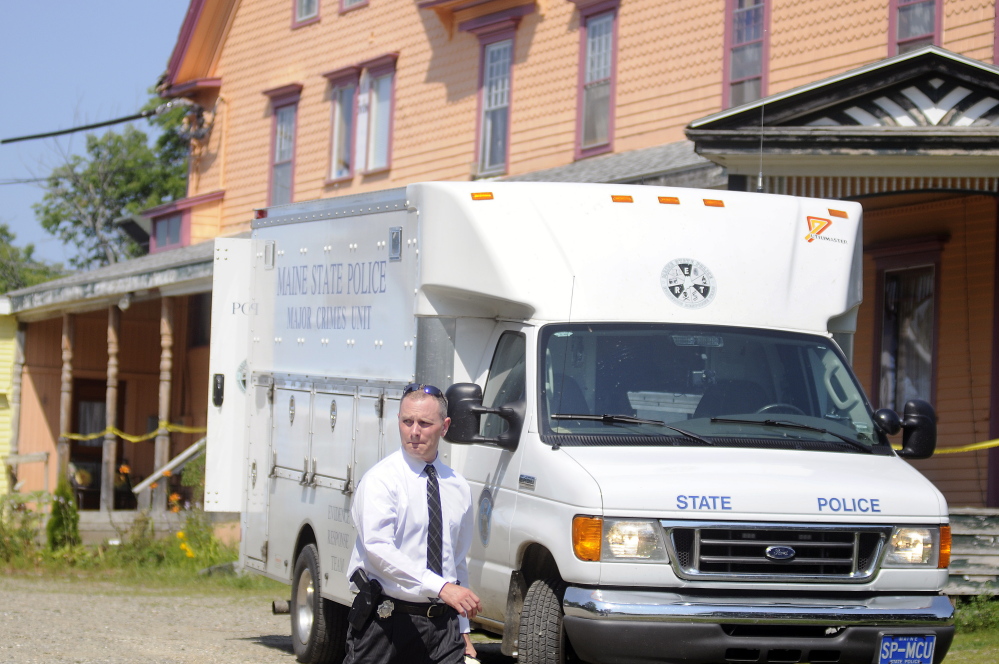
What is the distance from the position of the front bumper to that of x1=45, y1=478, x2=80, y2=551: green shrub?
524 inches

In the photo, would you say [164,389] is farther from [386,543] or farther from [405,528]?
[386,543]

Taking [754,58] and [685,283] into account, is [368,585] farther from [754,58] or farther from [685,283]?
[754,58]

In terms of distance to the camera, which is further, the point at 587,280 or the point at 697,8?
the point at 697,8

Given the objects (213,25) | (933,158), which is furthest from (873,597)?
(213,25)

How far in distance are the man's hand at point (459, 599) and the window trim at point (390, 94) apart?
1760 cm

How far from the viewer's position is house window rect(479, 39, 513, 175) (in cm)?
2061

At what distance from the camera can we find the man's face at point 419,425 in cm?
559

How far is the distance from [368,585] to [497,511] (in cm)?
222

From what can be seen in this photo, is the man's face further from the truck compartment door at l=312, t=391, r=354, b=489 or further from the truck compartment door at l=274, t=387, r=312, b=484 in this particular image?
the truck compartment door at l=274, t=387, r=312, b=484

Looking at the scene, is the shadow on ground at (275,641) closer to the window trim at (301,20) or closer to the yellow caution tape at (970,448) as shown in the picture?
the yellow caution tape at (970,448)

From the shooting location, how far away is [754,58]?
16.9 m

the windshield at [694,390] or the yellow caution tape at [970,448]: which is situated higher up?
the windshield at [694,390]

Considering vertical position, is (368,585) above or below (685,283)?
below

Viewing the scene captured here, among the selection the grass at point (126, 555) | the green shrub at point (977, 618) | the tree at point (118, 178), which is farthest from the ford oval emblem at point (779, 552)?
the tree at point (118, 178)
